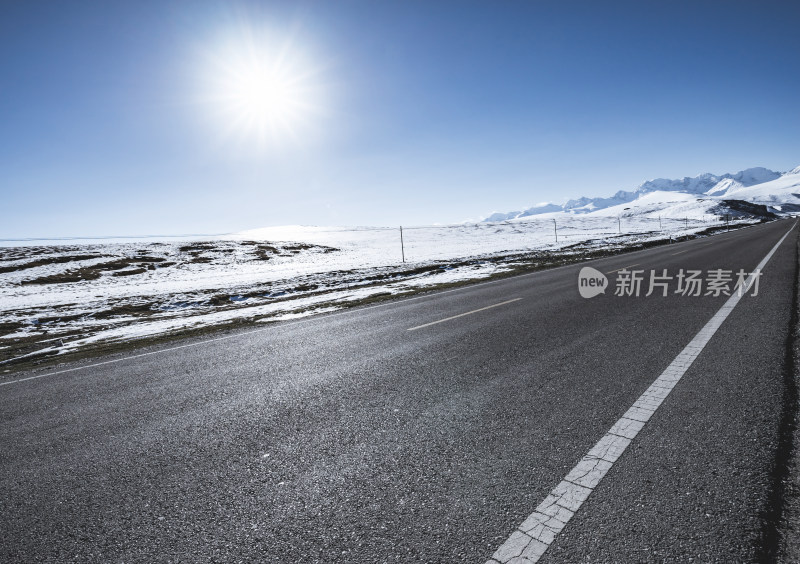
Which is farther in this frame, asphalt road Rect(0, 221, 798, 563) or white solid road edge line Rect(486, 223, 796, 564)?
asphalt road Rect(0, 221, 798, 563)

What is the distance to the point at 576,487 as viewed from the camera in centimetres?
243

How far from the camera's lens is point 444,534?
2.14 m

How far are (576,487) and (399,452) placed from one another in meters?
1.24

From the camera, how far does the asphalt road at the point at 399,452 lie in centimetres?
214

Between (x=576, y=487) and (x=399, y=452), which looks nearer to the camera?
(x=576, y=487)

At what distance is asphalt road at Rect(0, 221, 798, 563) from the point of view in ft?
7.04

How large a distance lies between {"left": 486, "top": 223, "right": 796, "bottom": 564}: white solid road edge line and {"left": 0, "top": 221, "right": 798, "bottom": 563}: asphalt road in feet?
0.17

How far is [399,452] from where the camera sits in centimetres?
302

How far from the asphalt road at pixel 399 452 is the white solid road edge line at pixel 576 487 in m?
0.05

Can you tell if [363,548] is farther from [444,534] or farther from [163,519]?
[163,519]

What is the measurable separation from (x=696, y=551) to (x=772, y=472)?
1.04m

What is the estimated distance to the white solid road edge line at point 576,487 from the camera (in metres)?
1.99

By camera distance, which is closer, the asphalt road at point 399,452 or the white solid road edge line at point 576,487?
the white solid road edge line at point 576,487

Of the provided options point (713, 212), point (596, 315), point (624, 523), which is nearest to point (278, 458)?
point (624, 523)
